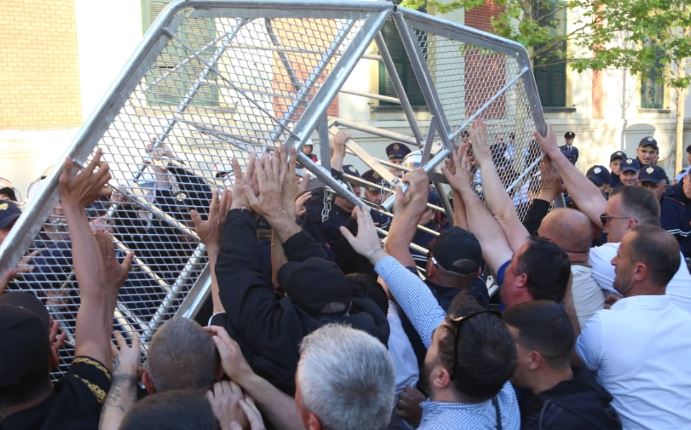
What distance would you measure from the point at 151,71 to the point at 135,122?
0.63 feet

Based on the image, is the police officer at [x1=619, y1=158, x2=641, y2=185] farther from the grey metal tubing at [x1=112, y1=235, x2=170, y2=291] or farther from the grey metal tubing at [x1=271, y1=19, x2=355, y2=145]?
the grey metal tubing at [x1=112, y1=235, x2=170, y2=291]

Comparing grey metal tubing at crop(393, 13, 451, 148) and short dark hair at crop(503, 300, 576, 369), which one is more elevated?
grey metal tubing at crop(393, 13, 451, 148)

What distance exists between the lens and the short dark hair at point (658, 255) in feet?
10.8

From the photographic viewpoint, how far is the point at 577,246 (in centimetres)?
381

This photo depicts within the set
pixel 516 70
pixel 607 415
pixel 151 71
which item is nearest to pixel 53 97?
pixel 516 70

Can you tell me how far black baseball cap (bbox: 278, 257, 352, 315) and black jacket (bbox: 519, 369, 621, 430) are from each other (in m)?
0.75

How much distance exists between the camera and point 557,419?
253cm

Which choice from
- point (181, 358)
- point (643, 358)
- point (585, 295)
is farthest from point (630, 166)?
point (181, 358)

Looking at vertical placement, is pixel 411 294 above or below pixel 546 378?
above

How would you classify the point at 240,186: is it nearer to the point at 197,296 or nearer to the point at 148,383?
the point at 197,296

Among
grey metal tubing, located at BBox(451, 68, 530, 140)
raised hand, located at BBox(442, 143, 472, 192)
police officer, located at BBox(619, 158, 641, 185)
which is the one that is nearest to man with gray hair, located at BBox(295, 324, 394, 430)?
raised hand, located at BBox(442, 143, 472, 192)

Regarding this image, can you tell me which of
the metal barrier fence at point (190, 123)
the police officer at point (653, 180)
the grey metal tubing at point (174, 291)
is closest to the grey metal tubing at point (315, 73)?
the metal barrier fence at point (190, 123)

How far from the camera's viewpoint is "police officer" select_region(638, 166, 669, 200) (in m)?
7.23

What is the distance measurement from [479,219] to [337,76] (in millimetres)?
1115
